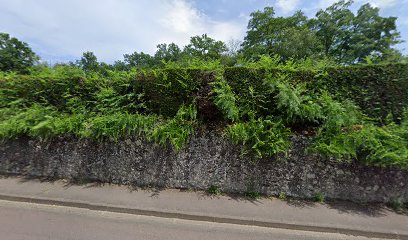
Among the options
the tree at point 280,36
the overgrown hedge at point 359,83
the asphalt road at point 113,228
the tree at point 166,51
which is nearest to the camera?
the asphalt road at point 113,228

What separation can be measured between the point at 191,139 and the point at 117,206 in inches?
85.2

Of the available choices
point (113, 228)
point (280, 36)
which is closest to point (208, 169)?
point (113, 228)

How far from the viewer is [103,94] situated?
5227mm

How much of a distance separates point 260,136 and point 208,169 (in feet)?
4.94

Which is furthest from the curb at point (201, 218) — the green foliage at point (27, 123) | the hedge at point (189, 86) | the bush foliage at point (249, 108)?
the hedge at point (189, 86)

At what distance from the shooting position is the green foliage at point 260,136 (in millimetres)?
4307

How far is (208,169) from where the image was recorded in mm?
4656

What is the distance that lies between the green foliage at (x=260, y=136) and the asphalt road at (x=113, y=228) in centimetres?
161

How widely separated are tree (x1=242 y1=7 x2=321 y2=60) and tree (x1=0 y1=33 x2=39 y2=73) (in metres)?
26.6

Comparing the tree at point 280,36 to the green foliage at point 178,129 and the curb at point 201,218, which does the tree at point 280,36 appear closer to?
the green foliage at point 178,129

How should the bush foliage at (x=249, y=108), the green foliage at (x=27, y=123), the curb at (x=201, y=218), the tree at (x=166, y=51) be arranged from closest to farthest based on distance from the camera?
the curb at (x=201, y=218) → the bush foliage at (x=249, y=108) → the green foliage at (x=27, y=123) → the tree at (x=166, y=51)

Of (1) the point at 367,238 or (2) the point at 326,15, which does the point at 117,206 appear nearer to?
(1) the point at 367,238

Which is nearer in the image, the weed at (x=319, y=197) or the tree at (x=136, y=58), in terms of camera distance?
the weed at (x=319, y=197)

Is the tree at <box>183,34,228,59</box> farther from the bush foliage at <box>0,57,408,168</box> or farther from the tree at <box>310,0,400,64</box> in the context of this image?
the bush foliage at <box>0,57,408,168</box>
